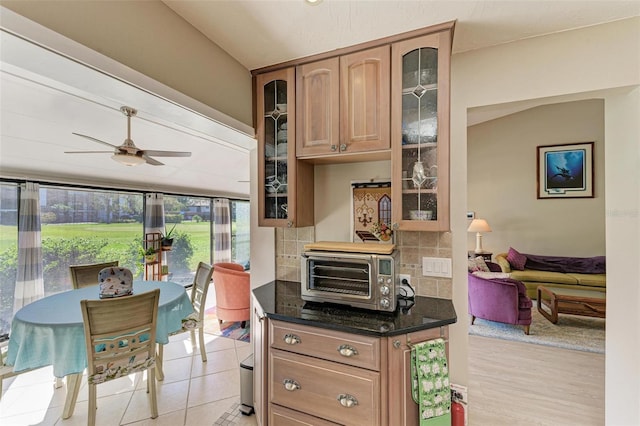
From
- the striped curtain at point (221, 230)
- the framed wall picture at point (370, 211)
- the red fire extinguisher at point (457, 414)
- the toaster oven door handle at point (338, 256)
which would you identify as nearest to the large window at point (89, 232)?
→ the striped curtain at point (221, 230)

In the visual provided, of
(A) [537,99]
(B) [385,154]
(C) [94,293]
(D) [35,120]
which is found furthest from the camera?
(C) [94,293]

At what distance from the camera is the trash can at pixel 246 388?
216 centimetres

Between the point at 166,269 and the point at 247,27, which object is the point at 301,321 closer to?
the point at 247,27

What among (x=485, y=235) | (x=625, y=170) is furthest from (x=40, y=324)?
(x=485, y=235)

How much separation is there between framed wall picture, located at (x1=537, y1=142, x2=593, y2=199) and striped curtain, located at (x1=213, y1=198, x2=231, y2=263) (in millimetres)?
6802

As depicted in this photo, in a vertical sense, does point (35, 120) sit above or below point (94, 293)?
above

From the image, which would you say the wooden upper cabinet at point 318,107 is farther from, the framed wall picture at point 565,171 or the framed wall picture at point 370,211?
the framed wall picture at point 565,171

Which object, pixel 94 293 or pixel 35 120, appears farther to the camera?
pixel 94 293

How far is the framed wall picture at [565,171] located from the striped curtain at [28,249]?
8.14m

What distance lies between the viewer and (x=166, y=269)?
214 inches

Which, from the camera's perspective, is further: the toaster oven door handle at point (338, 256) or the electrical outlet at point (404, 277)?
the electrical outlet at point (404, 277)

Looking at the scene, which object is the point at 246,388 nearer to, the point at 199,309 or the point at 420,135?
the point at 199,309

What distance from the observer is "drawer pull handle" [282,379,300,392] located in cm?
162

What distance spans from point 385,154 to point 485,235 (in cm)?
514
